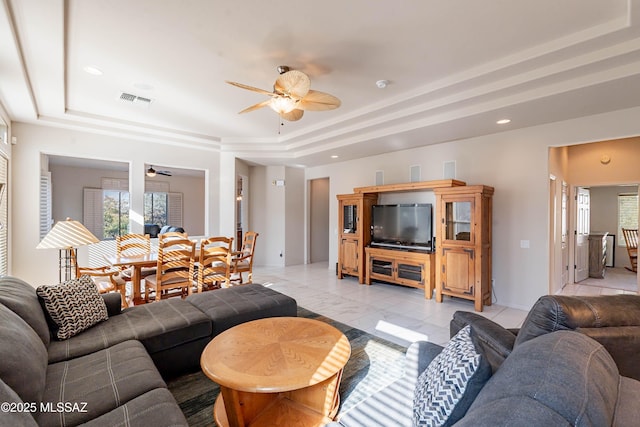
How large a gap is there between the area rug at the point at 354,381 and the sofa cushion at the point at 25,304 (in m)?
0.94

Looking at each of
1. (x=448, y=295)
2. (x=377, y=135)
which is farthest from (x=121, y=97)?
(x=448, y=295)

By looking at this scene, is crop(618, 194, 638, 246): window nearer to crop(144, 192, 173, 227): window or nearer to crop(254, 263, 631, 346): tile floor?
crop(254, 263, 631, 346): tile floor

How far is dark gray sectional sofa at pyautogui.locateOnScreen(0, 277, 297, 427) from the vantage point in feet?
4.27

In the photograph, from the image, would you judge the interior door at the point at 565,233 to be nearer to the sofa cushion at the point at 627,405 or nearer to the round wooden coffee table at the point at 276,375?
the sofa cushion at the point at 627,405

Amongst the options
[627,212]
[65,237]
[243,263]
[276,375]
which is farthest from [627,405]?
[627,212]

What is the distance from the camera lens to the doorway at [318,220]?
8.04 metres

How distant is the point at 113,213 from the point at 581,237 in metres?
11.9

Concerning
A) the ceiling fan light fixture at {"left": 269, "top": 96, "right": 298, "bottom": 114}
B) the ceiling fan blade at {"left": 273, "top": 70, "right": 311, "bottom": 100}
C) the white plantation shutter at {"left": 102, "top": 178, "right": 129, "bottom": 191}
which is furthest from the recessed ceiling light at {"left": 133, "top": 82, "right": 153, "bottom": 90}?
the white plantation shutter at {"left": 102, "top": 178, "right": 129, "bottom": 191}

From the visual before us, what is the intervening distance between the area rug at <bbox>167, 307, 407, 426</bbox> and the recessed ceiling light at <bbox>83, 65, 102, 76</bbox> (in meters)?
3.22

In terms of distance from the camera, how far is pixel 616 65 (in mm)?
2652

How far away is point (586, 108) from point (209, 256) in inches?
194

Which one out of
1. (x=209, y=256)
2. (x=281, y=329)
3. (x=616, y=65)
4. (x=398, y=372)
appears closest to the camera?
(x=281, y=329)

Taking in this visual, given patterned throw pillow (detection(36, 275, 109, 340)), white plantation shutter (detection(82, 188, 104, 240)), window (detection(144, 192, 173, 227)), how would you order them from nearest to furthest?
1. patterned throw pillow (detection(36, 275, 109, 340))
2. white plantation shutter (detection(82, 188, 104, 240))
3. window (detection(144, 192, 173, 227))

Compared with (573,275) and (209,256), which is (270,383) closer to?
(209,256)
